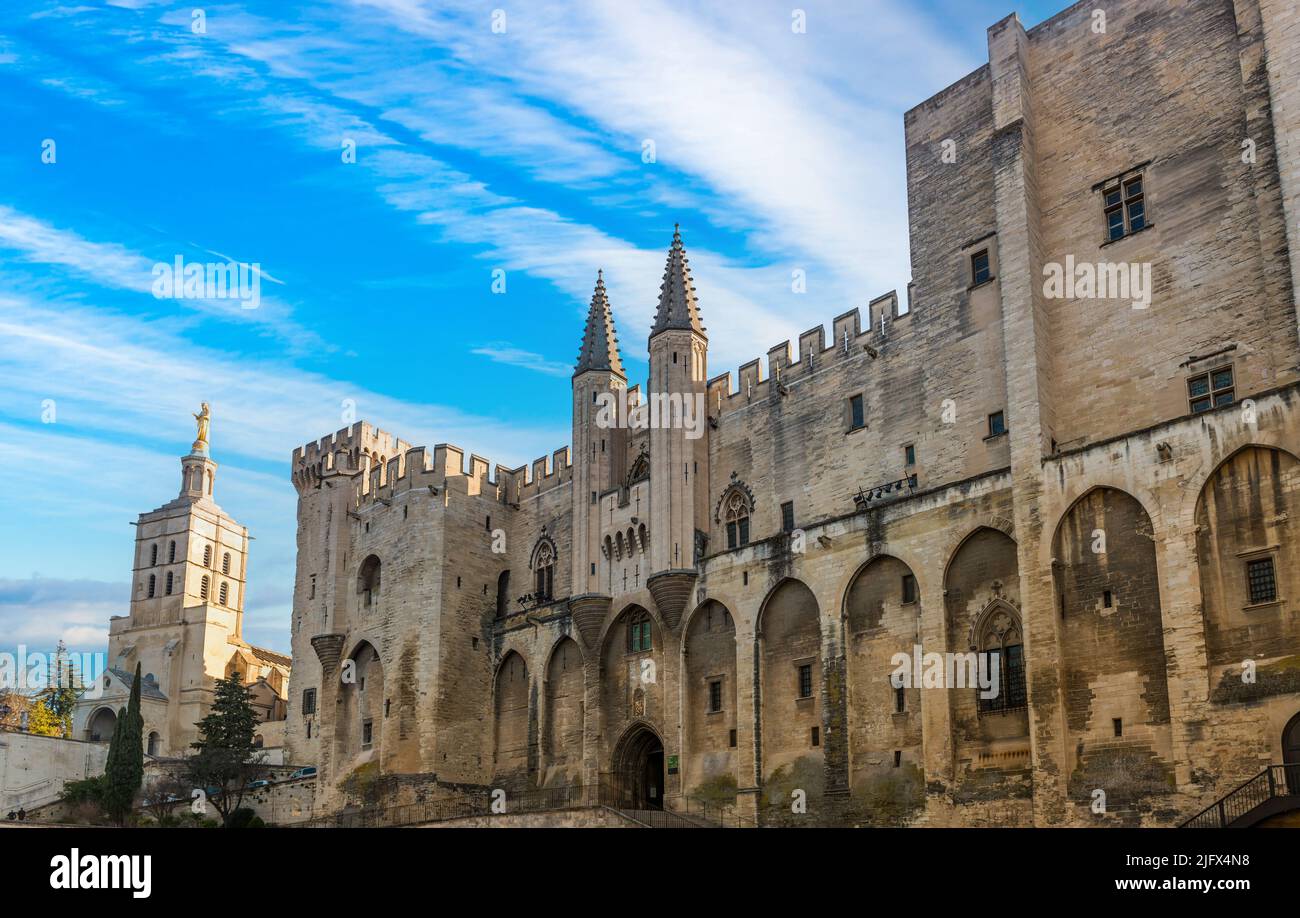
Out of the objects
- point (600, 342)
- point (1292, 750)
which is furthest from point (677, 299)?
point (1292, 750)

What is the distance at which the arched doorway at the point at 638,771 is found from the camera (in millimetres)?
42344

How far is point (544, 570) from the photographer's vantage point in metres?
49.4

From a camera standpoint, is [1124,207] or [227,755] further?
[227,755]

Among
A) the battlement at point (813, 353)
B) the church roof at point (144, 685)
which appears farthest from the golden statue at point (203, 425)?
the battlement at point (813, 353)

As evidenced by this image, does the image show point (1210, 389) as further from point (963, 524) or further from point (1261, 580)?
point (963, 524)

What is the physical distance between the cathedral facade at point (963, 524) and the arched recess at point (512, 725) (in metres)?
0.12

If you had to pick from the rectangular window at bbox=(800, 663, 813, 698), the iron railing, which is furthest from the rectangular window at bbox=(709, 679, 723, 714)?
the iron railing

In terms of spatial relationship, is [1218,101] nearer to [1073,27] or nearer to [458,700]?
[1073,27]

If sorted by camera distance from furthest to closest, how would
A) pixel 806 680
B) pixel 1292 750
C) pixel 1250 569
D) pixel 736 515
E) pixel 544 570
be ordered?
pixel 544 570, pixel 736 515, pixel 806 680, pixel 1250 569, pixel 1292 750

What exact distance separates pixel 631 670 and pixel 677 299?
1232 cm

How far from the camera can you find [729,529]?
4262 centimetres

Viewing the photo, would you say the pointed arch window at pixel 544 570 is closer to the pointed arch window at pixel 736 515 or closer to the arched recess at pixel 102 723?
the pointed arch window at pixel 736 515

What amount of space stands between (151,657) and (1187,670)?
218ft
